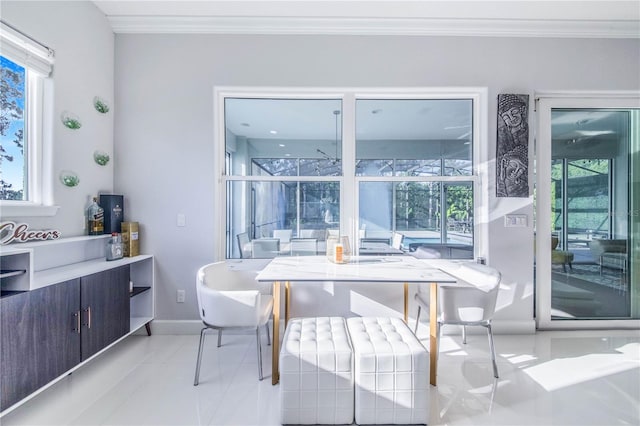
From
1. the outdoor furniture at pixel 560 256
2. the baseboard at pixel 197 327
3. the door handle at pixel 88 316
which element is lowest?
the baseboard at pixel 197 327

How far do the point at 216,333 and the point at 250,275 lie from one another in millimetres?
774

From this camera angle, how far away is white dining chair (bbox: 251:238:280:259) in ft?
9.97

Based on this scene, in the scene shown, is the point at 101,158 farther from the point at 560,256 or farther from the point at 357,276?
the point at 560,256

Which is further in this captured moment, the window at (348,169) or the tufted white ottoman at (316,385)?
the window at (348,169)

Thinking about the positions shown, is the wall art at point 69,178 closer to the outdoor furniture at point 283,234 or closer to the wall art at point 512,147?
the outdoor furniture at point 283,234

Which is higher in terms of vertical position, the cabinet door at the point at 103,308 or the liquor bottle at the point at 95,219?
the liquor bottle at the point at 95,219

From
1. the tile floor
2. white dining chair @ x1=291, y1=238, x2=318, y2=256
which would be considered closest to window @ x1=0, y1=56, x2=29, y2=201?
the tile floor

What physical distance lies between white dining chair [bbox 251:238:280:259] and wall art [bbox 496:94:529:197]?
90.5 inches

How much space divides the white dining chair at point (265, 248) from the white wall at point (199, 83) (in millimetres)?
413

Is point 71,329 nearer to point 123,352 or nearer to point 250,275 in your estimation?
point 123,352

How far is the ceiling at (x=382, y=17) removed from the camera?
2584mm

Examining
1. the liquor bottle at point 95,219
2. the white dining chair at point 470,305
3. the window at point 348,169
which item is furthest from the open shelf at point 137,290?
the white dining chair at point 470,305

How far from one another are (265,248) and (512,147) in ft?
8.79

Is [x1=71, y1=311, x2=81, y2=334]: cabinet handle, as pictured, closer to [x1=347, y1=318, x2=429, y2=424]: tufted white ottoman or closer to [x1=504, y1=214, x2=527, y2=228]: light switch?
[x1=347, y1=318, x2=429, y2=424]: tufted white ottoman
